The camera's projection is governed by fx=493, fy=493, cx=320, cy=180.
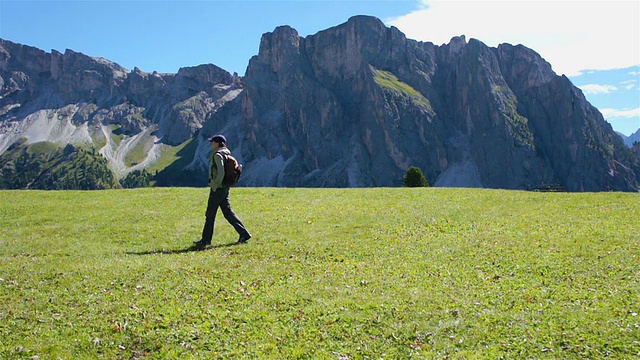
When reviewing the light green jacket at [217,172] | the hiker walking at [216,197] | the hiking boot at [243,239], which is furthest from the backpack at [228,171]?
the hiking boot at [243,239]

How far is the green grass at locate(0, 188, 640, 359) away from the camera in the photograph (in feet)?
34.6

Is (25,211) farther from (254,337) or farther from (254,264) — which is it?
(254,337)

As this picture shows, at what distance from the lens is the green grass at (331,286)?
10.6 m

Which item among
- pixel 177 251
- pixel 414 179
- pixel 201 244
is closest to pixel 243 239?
pixel 201 244

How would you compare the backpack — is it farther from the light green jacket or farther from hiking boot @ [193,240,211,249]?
hiking boot @ [193,240,211,249]

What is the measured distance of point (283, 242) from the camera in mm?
20297

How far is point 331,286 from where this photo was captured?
14.3m

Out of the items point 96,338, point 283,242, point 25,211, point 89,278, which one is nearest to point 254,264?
point 283,242

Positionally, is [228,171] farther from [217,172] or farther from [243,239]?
[243,239]

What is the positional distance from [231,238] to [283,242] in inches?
112

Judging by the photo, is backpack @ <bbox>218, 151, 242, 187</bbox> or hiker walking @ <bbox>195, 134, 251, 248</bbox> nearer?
hiker walking @ <bbox>195, 134, 251, 248</bbox>

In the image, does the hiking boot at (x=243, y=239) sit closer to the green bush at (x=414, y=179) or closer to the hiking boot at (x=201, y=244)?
Answer: the hiking boot at (x=201, y=244)

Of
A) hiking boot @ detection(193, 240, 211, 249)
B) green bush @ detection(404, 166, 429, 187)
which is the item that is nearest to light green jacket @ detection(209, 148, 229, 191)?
hiking boot @ detection(193, 240, 211, 249)

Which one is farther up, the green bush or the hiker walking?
the green bush
